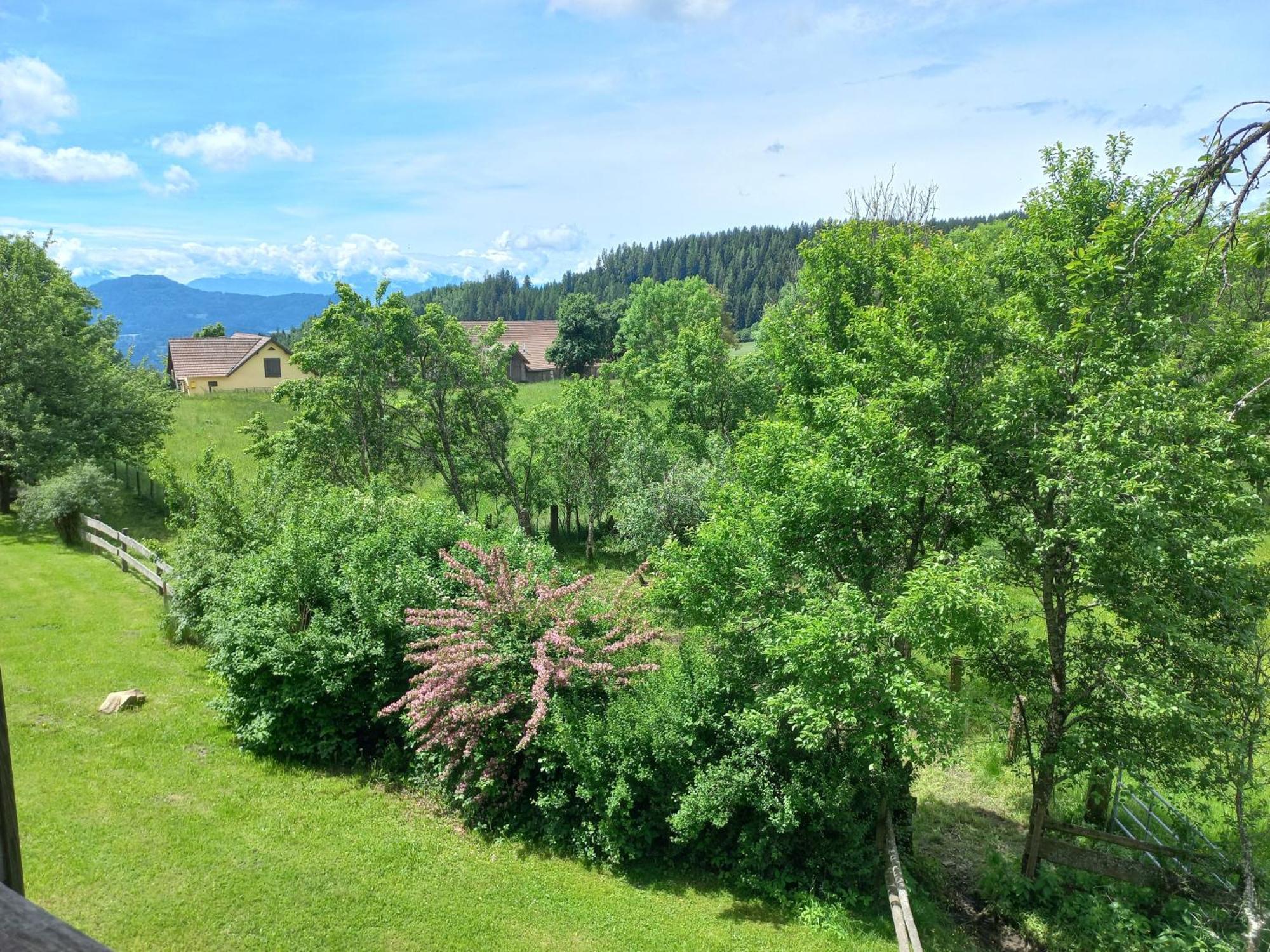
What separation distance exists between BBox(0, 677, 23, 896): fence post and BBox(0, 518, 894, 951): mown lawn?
316 inches

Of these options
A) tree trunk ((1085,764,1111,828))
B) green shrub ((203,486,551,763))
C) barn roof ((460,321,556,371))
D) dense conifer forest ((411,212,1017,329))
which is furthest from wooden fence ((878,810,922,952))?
dense conifer forest ((411,212,1017,329))

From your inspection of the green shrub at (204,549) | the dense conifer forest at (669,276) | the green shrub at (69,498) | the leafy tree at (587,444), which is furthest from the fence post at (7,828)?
the dense conifer forest at (669,276)

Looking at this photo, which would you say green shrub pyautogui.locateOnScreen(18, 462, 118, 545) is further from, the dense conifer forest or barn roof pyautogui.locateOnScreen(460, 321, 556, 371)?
the dense conifer forest

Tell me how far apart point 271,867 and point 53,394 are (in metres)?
23.6

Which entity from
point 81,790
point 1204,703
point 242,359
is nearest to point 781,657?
point 1204,703

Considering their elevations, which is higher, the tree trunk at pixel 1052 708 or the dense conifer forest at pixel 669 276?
the dense conifer forest at pixel 669 276

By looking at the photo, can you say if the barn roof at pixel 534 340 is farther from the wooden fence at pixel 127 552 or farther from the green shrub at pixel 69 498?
the wooden fence at pixel 127 552

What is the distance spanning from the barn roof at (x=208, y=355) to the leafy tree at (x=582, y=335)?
89.4 feet

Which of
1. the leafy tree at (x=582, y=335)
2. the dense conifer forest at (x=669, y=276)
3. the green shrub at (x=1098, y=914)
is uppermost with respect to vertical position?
the dense conifer forest at (x=669, y=276)

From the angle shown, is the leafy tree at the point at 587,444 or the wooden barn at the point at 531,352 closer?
the leafy tree at the point at 587,444

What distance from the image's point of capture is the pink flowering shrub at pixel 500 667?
11.3m

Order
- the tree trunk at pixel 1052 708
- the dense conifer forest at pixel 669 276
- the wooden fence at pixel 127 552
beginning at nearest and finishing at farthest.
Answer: the tree trunk at pixel 1052 708 → the wooden fence at pixel 127 552 → the dense conifer forest at pixel 669 276

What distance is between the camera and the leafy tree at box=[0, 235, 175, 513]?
24.2 metres

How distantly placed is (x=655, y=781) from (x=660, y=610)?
356cm
